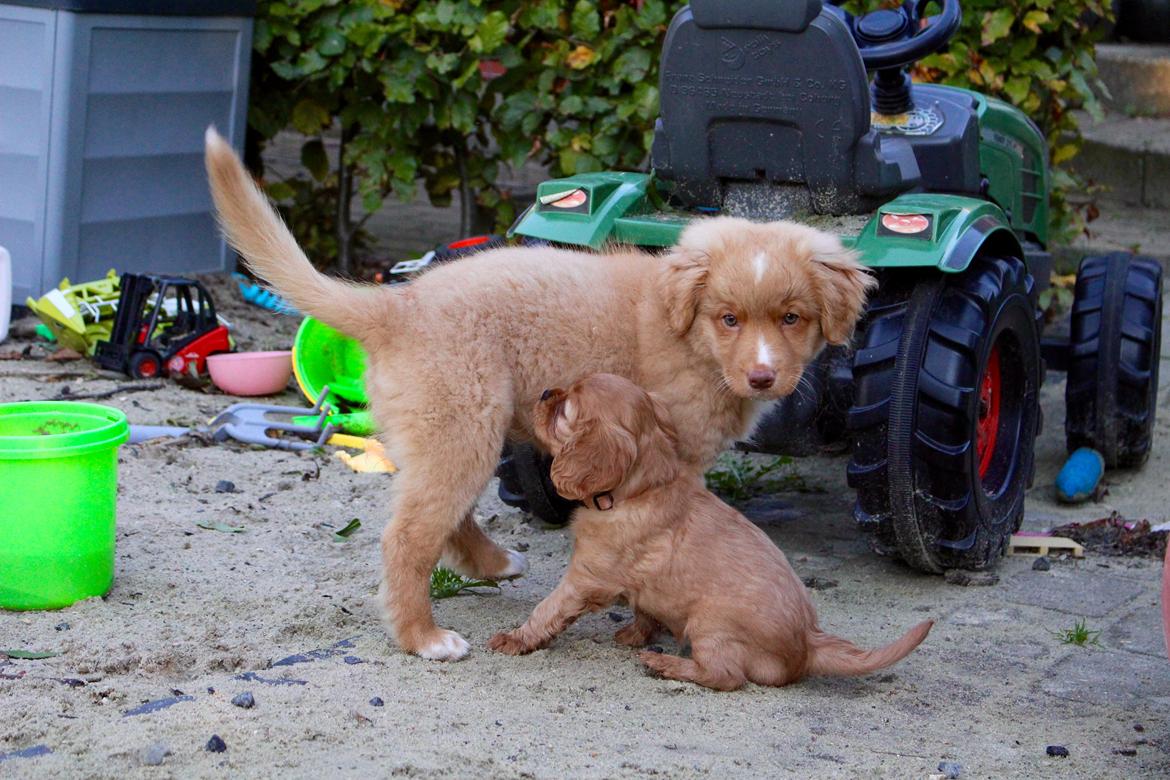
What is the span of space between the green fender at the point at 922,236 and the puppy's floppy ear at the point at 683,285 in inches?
24.5

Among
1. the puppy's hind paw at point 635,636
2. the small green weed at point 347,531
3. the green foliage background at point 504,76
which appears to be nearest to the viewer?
the puppy's hind paw at point 635,636

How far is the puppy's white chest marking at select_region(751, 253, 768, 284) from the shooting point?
155 inches

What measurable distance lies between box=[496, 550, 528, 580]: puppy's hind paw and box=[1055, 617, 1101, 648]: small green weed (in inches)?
67.7

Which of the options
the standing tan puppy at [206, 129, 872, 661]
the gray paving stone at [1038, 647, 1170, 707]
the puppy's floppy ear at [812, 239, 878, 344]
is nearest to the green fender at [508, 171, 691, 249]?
the standing tan puppy at [206, 129, 872, 661]

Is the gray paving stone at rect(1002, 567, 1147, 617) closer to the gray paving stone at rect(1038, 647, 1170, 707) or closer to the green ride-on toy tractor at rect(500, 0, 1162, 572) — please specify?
the green ride-on toy tractor at rect(500, 0, 1162, 572)

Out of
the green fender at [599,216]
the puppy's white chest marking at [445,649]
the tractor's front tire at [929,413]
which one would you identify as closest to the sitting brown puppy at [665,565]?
the puppy's white chest marking at [445,649]

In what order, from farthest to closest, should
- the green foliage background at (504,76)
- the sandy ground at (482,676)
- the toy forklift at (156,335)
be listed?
the green foliage background at (504,76) → the toy forklift at (156,335) → the sandy ground at (482,676)

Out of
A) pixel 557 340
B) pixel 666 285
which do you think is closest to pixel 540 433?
pixel 557 340

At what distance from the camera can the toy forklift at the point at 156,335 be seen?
6.40 m

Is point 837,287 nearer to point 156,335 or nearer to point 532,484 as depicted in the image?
point 532,484

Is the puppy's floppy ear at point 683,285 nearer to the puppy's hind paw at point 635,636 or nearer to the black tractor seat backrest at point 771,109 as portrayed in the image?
the black tractor seat backrest at point 771,109

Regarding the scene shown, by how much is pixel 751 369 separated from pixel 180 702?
5.67 ft

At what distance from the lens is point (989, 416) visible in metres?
5.16

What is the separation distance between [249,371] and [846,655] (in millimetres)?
3548
